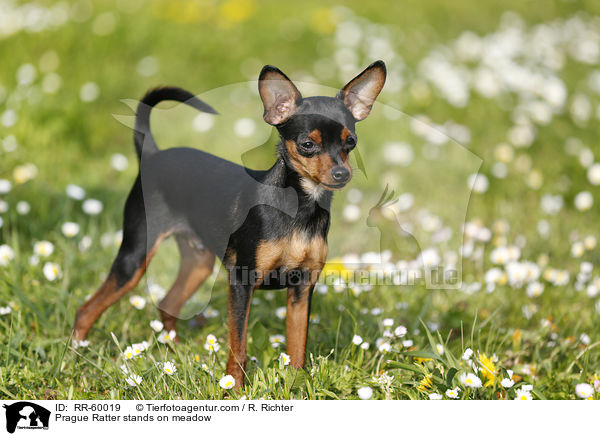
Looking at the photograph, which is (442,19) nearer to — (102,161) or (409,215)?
(409,215)

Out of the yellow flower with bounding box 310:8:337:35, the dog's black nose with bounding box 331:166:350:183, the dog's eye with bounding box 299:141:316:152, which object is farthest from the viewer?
the yellow flower with bounding box 310:8:337:35

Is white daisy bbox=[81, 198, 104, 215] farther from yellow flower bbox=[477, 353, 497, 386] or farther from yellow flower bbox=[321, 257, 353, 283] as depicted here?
yellow flower bbox=[477, 353, 497, 386]

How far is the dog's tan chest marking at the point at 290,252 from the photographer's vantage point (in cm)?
299

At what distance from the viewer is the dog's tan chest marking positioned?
2.99m

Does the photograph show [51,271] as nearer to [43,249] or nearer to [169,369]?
[43,249]

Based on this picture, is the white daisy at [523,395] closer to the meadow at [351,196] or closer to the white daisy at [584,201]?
the meadow at [351,196]

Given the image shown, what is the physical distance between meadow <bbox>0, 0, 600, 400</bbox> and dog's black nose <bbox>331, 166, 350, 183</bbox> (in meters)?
0.40

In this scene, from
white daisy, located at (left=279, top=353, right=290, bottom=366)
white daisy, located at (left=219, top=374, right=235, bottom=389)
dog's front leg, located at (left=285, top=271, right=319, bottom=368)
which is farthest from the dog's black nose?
white daisy, located at (left=219, top=374, right=235, bottom=389)

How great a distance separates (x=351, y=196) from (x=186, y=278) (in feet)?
3.99

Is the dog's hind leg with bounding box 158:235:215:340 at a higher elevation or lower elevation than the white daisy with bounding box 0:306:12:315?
higher

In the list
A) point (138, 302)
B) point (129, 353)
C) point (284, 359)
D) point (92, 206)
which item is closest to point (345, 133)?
point (284, 359)
